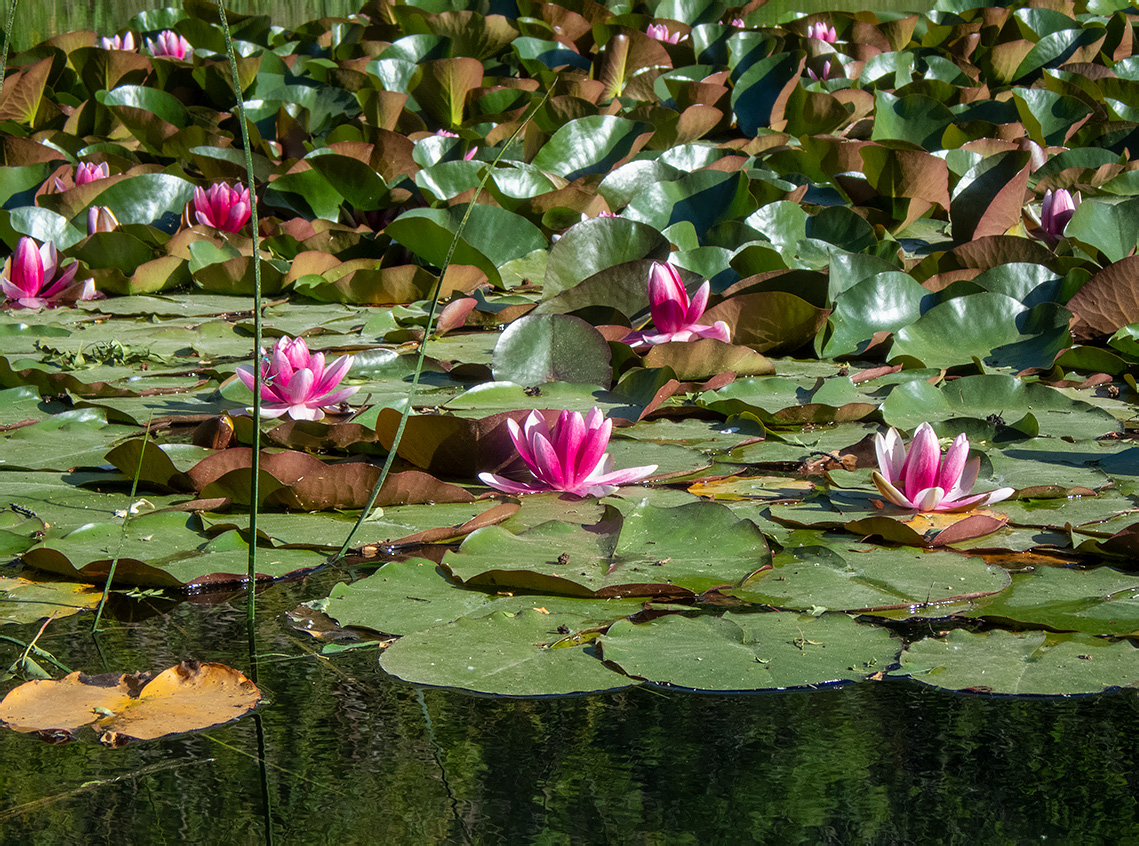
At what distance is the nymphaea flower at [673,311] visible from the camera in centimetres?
223

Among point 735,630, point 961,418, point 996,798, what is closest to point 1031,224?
point 961,418

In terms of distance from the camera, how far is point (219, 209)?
3418mm

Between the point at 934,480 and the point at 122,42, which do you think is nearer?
the point at 934,480

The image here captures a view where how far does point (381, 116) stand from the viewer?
4.20 m

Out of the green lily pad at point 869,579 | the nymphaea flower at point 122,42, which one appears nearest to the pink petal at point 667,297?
the green lily pad at point 869,579

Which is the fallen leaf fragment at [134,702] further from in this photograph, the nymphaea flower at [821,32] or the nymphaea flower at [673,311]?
the nymphaea flower at [821,32]

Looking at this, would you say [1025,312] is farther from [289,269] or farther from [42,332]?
[42,332]

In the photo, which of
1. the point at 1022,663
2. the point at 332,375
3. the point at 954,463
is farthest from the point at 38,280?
the point at 1022,663

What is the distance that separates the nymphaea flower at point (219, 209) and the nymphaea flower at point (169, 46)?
6.61ft

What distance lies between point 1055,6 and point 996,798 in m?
5.72

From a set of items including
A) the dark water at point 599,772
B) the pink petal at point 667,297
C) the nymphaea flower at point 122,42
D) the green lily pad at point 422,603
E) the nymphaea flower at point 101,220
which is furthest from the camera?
the nymphaea flower at point 122,42

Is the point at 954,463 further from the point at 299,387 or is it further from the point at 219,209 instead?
the point at 219,209

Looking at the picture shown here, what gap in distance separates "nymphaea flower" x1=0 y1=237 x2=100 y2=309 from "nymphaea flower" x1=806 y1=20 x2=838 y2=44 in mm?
3402

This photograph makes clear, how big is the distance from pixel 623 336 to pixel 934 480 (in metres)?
0.98
